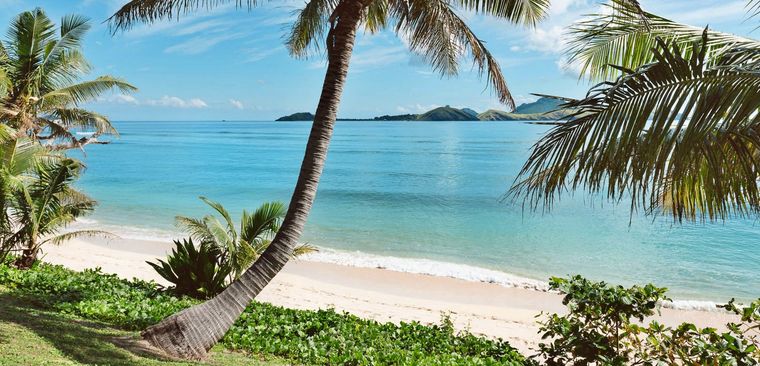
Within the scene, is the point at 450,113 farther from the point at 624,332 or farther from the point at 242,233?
the point at 624,332

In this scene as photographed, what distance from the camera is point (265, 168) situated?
51.0 meters

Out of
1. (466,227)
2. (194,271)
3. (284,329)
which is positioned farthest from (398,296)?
(466,227)

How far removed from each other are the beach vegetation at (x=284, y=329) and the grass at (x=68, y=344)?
0.20 m

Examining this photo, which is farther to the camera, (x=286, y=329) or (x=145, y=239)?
(x=145, y=239)

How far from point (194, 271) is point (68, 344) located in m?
3.54

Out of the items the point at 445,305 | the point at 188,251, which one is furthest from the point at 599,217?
the point at 188,251

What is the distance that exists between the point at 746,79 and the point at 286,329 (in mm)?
5602

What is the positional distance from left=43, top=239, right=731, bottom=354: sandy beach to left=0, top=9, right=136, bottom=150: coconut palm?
4027 millimetres

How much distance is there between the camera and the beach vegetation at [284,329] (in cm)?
611

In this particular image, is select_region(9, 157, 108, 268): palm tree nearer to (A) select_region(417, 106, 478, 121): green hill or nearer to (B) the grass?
(B) the grass

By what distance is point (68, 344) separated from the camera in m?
5.38

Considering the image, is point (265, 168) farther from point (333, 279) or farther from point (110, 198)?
point (333, 279)

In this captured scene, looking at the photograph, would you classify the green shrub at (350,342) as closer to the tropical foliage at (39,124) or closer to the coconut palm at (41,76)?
the tropical foliage at (39,124)

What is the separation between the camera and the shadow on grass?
16.9 ft
